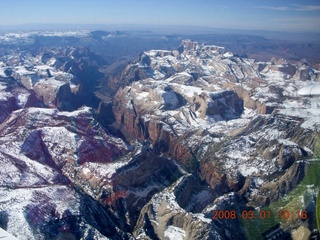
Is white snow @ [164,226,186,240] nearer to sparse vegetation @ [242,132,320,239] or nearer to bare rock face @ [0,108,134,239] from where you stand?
bare rock face @ [0,108,134,239]

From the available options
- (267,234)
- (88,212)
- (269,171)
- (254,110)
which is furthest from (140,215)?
(254,110)

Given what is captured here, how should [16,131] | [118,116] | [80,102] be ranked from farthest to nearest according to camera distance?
[80,102] → [118,116] → [16,131]

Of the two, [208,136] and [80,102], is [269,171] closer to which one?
[208,136]

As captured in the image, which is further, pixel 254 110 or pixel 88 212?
pixel 254 110

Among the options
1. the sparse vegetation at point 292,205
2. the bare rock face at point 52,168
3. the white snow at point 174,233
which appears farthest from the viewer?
the white snow at point 174,233

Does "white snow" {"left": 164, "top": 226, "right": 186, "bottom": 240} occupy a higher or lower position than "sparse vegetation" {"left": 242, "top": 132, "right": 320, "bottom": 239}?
lower

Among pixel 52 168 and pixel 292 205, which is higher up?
pixel 292 205
